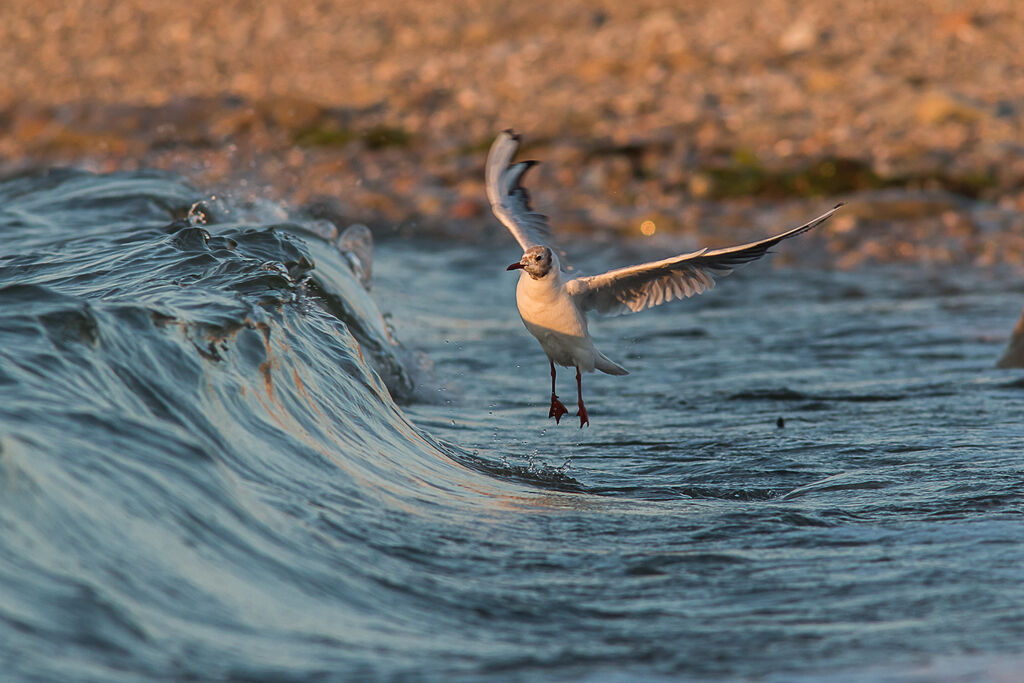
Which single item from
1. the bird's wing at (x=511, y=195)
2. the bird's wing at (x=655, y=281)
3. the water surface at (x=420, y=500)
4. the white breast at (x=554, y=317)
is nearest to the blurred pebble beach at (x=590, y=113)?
the bird's wing at (x=511, y=195)

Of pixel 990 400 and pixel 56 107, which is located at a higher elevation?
pixel 56 107

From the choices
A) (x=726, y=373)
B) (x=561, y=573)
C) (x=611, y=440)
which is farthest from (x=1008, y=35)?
(x=561, y=573)

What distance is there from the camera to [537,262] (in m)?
5.86

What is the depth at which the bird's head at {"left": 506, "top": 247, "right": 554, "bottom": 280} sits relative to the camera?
19.2 feet

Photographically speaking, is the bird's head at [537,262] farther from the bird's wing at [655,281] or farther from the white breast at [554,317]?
the bird's wing at [655,281]

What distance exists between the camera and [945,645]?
11.4 feet

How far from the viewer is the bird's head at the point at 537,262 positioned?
5.85 meters

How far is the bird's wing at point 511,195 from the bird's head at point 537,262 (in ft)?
1.21

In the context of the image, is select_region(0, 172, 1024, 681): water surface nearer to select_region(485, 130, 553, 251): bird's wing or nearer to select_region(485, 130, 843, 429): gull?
select_region(485, 130, 843, 429): gull

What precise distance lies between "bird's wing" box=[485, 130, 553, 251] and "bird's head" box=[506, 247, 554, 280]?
1.21 ft

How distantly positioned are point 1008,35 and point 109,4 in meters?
12.2

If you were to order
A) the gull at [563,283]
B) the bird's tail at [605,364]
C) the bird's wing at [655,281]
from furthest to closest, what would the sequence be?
the bird's tail at [605,364]
the gull at [563,283]
the bird's wing at [655,281]

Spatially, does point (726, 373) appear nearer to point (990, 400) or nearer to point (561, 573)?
point (990, 400)

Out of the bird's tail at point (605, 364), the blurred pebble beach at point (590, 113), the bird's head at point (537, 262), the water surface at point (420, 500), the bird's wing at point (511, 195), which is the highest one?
the blurred pebble beach at point (590, 113)
